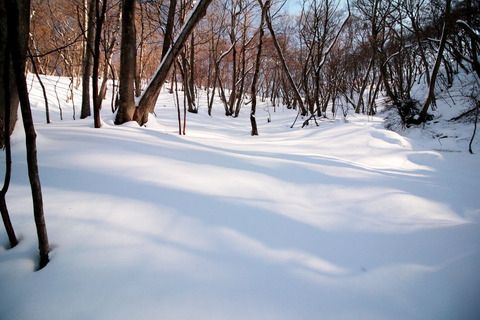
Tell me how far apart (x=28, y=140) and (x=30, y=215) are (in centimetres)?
73

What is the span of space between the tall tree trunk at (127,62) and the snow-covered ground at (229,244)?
7.12 feet

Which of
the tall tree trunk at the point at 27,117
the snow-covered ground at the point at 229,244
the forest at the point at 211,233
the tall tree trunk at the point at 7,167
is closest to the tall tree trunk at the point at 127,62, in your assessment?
the forest at the point at 211,233

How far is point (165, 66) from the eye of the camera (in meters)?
4.75

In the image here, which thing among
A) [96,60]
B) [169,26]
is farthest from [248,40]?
[96,60]

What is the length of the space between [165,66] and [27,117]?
426cm

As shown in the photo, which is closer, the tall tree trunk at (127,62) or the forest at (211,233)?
the forest at (211,233)

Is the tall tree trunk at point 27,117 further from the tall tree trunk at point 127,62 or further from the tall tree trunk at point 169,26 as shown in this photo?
the tall tree trunk at point 169,26

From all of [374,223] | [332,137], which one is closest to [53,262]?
[374,223]

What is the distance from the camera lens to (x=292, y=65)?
24.5 m

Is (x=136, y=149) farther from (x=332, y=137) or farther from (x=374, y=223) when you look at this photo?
(x=332, y=137)

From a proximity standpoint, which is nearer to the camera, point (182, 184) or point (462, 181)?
point (182, 184)

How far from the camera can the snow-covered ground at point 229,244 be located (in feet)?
3.42

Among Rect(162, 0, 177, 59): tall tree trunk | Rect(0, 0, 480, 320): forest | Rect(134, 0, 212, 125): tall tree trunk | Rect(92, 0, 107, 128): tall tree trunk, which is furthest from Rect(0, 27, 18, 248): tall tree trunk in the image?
Rect(162, 0, 177, 59): tall tree trunk

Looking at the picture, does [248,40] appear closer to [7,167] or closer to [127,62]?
[127,62]
